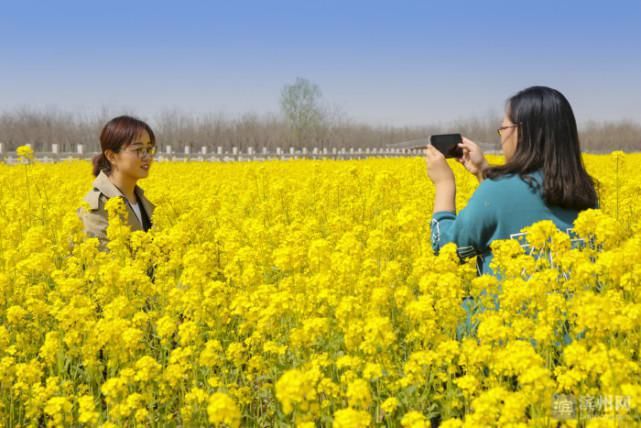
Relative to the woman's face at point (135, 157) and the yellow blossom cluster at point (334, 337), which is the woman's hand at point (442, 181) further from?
the woman's face at point (135, 157)

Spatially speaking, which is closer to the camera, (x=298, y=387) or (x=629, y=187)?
(x=298, y=387)

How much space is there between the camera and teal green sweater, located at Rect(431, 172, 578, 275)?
3426 mm

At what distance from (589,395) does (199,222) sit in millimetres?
4187

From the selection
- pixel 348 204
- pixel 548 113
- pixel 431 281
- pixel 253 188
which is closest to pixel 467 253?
pixel 431 281

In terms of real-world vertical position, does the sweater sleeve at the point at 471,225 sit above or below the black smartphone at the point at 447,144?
below

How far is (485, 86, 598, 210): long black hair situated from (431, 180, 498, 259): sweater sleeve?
13cm

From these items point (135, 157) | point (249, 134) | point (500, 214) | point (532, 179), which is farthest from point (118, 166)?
point (249, 134)

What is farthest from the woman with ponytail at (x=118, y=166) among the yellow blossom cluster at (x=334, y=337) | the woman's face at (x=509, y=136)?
the woman's face at (x=509, y=136)

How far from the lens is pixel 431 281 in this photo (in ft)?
10.8

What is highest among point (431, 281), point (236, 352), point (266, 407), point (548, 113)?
point (548, 113)

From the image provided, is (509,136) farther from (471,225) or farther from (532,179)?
(471,225)

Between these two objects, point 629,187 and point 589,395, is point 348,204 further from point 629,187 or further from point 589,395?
point 589,395

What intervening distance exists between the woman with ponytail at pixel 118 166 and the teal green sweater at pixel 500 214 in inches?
98.4

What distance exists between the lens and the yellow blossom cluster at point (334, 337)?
8.23ft
